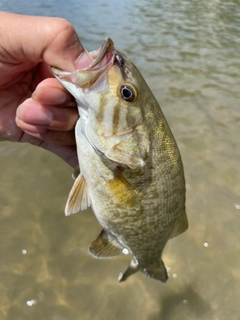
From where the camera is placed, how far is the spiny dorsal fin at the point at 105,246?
246 centimetres

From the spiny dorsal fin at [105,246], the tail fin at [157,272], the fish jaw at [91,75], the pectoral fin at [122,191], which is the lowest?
the tail fin at [157,272]

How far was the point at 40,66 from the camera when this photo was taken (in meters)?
2.48

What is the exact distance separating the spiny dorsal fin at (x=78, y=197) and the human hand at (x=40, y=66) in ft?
1.26

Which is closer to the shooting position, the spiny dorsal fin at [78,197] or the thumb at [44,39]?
the thumb at [44,39]

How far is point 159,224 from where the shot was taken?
224 cm

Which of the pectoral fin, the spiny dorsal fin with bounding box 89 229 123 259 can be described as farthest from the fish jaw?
the spiny dorsal fin with bounding box 89 229 123 259

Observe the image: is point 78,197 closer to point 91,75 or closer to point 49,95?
point 49,95

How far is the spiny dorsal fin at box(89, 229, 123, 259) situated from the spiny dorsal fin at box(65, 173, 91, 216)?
1.22ft

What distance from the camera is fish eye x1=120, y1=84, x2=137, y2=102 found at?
1.90 metres

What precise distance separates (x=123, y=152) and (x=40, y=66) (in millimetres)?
1028

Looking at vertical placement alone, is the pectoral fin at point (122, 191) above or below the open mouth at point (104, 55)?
below

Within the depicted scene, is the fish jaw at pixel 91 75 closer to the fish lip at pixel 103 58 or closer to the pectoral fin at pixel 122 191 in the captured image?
the fish lip at pixel 103 58

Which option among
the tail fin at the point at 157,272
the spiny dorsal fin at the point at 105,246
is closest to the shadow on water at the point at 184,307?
the tail fin at the point at 157,272

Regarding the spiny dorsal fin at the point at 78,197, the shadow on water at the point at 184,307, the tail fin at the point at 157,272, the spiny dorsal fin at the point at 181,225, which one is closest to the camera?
the spiny dorsal fin at the point at 78,197
